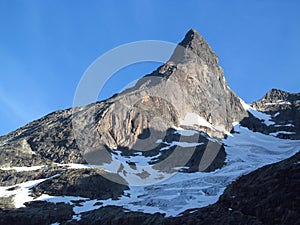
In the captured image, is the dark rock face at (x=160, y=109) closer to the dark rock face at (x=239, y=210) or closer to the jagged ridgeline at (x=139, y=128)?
the jagged ridgeline at (x=139, y=128)

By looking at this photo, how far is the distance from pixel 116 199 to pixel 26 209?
21.2m

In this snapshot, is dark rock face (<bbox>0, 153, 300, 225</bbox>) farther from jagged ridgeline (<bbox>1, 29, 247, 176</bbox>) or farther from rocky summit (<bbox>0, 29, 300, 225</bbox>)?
jagged ridgeline (<bbox>1, 29, 247, 176</bbox>)

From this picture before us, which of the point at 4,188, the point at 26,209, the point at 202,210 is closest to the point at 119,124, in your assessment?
the point at 4,188

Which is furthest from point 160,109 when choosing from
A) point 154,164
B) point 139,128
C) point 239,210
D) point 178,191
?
point 239,210

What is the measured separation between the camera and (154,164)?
137 metres

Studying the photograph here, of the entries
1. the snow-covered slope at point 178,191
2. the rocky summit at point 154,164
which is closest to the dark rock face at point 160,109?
the rocky summit at point 154,164

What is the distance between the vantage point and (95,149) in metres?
147

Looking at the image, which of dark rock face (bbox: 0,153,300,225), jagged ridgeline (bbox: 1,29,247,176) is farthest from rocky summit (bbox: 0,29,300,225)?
jagged ridgeline (bbox: 1,29,247,176)

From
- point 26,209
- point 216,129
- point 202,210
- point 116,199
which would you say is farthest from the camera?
point 216,129

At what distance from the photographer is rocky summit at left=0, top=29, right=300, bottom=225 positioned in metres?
77.1

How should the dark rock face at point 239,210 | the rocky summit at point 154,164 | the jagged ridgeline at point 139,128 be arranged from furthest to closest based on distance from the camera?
the jagged ridgeline at point 139,128 → the rocky summit at point 154,164 → the dark rock face at point 239,210

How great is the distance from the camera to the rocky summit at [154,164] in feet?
253

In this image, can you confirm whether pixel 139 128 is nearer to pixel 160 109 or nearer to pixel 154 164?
pixel 160 109

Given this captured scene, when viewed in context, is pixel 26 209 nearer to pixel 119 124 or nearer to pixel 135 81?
pixel 119 124
